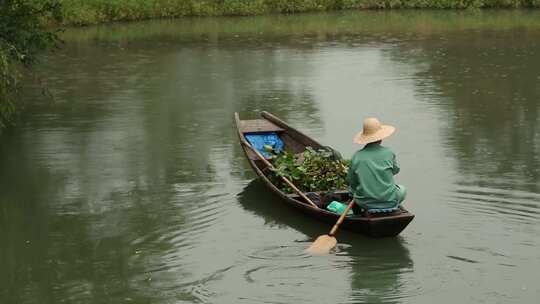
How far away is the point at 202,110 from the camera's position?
15.0 metres

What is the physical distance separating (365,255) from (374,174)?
0.73m

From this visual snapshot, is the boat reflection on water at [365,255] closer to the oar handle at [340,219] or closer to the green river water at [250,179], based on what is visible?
the green river water at [250,179]

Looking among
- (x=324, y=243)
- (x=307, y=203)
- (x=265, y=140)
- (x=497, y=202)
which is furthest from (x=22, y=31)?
(x=497, y=202)

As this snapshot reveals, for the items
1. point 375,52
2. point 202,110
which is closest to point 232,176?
point 202,110

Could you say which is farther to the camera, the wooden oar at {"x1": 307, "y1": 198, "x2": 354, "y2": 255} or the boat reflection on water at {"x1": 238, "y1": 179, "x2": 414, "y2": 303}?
the wooden oar at {"x1": 307, "y1": 198, "x2": 354, "y2": 255}

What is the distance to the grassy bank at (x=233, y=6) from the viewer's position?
29.1 metres

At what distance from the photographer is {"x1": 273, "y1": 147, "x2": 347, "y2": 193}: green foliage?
368 inches

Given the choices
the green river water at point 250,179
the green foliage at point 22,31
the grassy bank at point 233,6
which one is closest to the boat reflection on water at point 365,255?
the green river water at point 250,179

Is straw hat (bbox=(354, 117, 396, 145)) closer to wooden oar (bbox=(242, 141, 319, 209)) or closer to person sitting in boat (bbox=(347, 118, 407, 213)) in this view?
person sitting in boat (bbox=(347, 118, 407, 213))

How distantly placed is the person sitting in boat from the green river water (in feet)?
1.23

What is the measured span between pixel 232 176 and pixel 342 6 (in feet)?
70.6

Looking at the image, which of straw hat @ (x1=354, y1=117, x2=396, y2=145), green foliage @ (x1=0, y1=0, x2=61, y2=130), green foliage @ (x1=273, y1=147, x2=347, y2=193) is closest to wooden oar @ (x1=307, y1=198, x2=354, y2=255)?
straw hat @ (x1=354, y1=117, x2=396, y2=145)

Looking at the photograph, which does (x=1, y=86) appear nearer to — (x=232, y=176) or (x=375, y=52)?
(x=232, y=176)

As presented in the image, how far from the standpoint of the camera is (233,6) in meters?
30.6
